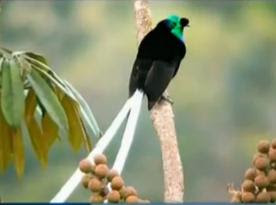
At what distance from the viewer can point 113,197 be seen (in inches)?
23.1

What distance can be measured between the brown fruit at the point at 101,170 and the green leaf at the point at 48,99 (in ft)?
0.84

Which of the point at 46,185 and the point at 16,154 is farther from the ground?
the point at 16,154

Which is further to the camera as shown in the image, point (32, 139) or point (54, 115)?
point (32, 139)

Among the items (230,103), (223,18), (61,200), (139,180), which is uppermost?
(223,18)

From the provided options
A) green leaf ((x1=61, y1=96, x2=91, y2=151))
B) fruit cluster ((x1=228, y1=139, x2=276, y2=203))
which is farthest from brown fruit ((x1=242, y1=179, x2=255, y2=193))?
green leaf ((x1=61, y1=96, x2=91, y2=151))

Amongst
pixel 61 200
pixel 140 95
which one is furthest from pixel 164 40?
pixel 61 200

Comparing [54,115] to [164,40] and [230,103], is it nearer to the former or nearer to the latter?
[164,40]

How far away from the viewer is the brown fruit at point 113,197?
59cm

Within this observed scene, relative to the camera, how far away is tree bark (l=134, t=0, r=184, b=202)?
31.3 inches

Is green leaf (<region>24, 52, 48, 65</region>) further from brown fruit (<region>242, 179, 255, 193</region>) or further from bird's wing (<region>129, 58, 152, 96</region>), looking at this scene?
brown fruit (<region>242, 179, 255, 193</region>)

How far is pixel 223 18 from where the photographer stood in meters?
1.56

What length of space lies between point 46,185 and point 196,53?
1.69 ft

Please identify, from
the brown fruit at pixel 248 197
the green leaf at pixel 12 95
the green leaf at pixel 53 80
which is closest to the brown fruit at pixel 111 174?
the brown fruit at pixel 248 197

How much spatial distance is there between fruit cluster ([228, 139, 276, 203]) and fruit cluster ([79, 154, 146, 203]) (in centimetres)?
11
